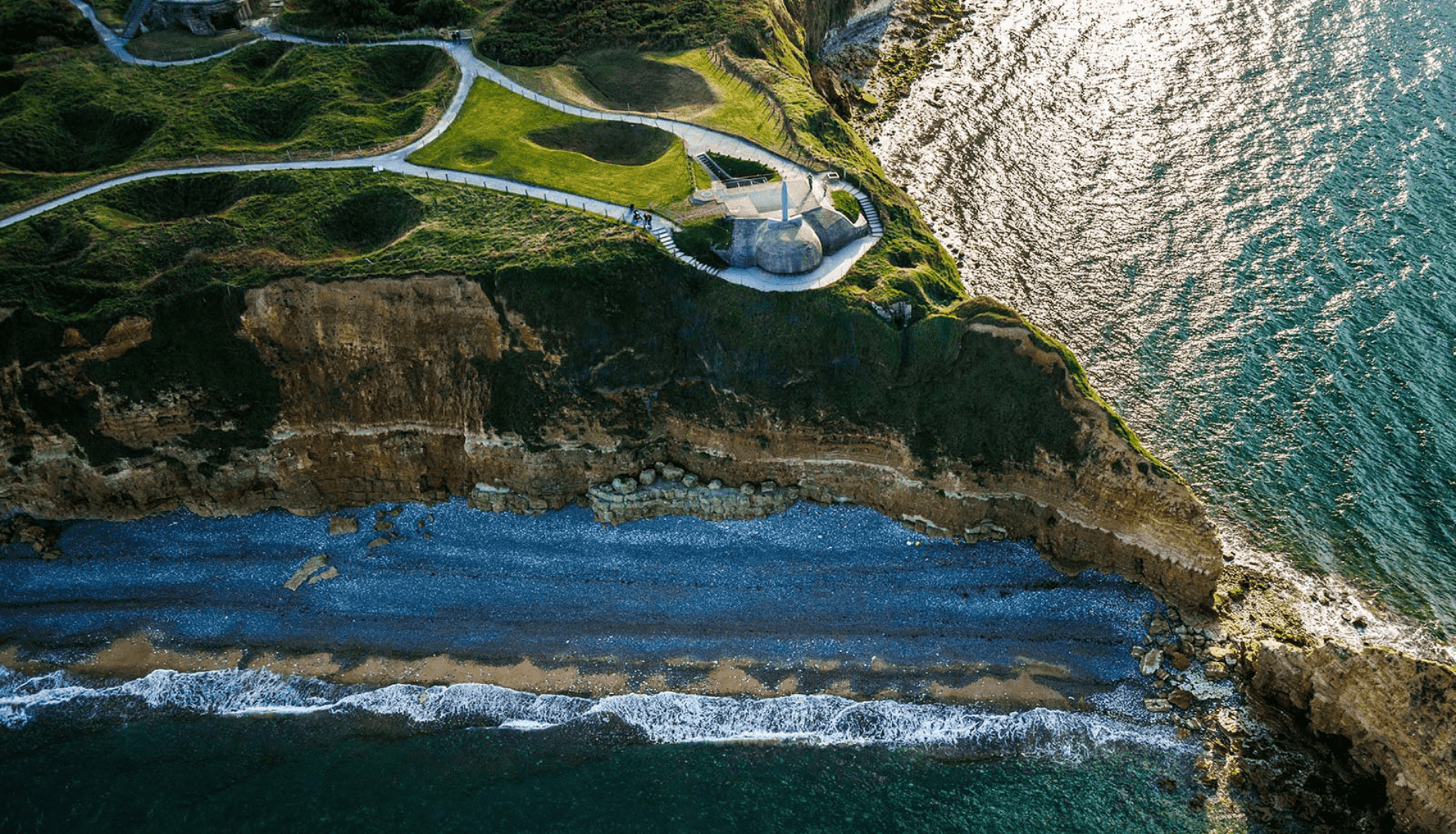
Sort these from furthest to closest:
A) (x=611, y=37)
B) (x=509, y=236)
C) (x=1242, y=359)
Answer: (x=611, y=37) → (x=1242, y=359) → (x=509, y=236)

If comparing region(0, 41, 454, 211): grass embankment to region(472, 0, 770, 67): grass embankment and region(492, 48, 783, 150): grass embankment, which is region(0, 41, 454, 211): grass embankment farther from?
region(492, 48, 783, 150): grass embankment

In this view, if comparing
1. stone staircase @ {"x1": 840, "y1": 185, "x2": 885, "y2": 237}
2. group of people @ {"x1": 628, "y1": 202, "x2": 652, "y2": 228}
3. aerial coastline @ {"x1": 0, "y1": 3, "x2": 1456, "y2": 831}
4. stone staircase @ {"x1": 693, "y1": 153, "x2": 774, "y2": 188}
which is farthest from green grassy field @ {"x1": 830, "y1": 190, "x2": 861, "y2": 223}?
group of people @ {"x1": 628, "y1": 202, "x2": 652, "y2": 228}

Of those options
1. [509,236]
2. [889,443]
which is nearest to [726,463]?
[889,443]

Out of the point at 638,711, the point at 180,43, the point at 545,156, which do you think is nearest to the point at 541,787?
the point at 638,711

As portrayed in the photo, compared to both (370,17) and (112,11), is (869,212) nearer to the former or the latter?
(370,17)

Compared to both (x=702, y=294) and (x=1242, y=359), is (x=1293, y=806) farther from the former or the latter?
(x=702, y=294)

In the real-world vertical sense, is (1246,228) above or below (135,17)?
below

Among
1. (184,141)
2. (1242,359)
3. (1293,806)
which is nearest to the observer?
(1293,806)
